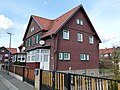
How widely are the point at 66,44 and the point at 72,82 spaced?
15437 millimetres

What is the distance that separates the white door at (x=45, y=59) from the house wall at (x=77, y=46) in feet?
5.71

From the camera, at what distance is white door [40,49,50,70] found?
2181 centimetres

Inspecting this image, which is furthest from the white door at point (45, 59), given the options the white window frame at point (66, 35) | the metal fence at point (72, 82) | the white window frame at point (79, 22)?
the metal fence at point (72, 82)

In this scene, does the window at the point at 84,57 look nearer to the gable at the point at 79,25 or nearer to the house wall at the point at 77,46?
the house wall at the point at 77,46

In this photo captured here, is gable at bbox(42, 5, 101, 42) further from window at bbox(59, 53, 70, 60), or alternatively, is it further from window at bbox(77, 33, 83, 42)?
window at bbox(59, 53, 70, 60)

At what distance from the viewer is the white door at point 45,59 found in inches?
859

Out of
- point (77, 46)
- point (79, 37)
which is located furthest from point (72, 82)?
point (79, 37)

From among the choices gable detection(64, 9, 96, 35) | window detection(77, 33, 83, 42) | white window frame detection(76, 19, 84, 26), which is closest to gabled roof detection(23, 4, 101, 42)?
gable detection(64, 9, 96, 35)

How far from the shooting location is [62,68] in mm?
21375

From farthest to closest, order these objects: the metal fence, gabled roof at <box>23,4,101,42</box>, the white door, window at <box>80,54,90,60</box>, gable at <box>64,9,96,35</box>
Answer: window at <box>80,54,90,60</box> → gable at <box>64,9,96,35</box> → gabled roof at <box>23,4,101,42</box> → the white door → the metal fence

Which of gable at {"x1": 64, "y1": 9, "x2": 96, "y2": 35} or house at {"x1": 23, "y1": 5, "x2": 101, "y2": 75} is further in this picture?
gable at {"x1": 64, "y1": 9, "x2": 96, "y2": 35}

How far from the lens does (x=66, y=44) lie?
22266 millimetres

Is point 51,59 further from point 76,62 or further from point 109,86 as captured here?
point 109,86

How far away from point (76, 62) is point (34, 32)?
29.4 feet
